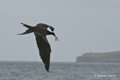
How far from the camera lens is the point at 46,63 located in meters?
6.87

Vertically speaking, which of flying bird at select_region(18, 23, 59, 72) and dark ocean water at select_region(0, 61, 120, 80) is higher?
dark ocean water at select_region(0, 61, 120, 80)

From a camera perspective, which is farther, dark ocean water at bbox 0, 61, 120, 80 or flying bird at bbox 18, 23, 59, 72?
dark ocean water at bbox 0, 61, 120, 80

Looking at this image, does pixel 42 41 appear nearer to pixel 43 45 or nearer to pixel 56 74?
pixel 43 45

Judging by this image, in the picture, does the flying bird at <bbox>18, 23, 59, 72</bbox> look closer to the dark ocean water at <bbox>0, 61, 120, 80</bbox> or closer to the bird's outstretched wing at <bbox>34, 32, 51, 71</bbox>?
the bird's outstretched wing at <bbox>34, 32, 51, 71</bbox>

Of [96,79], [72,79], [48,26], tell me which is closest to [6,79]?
[72,79]

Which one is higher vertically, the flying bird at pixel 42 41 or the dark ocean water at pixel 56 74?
the dark ocean water at pixel 56 74

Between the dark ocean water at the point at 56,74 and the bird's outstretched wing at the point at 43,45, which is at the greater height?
the dark ocean water at the point at 56,74

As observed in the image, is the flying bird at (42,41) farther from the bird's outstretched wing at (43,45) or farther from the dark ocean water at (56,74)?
the dark ocean water at (56,74)

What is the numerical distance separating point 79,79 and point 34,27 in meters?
45.5

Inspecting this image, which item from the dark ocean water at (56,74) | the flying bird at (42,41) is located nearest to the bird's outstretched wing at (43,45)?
the flying bird at (42,41)

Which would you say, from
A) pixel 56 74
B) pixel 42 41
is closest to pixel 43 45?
pixel 42 41

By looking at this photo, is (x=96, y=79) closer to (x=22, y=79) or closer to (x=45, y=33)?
(x=22, y=79)

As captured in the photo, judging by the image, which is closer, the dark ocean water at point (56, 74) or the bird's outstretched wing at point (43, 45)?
the bird's outstretched wing at point (43, 45)

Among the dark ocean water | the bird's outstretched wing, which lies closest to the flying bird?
the bird's outstretched wing
